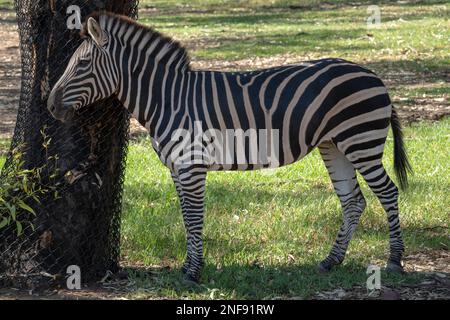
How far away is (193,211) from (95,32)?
146 centimetres

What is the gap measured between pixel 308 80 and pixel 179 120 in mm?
1013

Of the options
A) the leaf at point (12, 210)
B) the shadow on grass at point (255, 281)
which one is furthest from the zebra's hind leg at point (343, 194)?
the leaf at point (12, 210)

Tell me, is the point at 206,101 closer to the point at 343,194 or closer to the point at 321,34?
the point at 343,194

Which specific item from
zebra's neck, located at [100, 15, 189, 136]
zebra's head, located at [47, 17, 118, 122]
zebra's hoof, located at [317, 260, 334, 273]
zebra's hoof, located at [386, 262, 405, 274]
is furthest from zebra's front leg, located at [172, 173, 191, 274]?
zebra's hoof, located at [386, 262, 405, 274]

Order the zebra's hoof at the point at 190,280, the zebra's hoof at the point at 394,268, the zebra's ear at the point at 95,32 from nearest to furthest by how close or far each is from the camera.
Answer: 1. the zebra's ear at the point at 95,32
2. the zebra's hoof at the point at 190,280
3. the zebra's hoof at the point at 394,268

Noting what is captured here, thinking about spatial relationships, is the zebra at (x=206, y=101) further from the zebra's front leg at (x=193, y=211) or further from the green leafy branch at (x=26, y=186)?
the green leafy branch at (x=26, y=186)

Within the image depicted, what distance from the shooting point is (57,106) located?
6.20 metres

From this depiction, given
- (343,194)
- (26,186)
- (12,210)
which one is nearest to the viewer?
(12,210)

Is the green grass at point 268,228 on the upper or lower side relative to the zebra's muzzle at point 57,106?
lower

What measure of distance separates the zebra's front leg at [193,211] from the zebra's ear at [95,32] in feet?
3.55

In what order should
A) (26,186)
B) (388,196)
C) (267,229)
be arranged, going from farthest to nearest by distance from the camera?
(267,229) < (388,196) < (26,186)

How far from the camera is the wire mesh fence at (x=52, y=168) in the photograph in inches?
255

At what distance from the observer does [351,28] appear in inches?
809

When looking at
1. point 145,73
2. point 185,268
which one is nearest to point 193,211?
point 185,268
